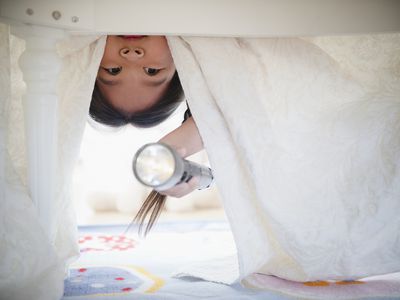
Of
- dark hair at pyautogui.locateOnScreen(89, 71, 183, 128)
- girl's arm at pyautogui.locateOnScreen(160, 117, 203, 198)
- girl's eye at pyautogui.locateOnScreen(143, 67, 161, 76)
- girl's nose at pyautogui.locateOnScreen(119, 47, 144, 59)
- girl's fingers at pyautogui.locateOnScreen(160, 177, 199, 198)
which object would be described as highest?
girl's nose at pyautogui.locateOnScreen(119, 47, 144, 59)

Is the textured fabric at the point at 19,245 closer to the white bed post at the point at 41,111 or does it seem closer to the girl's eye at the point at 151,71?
the white bed post at the point at 41,111

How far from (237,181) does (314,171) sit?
0.14 metres

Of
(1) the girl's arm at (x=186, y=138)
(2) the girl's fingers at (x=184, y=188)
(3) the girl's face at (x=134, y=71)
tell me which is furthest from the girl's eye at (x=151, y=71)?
(2) the girl's fingers at (x=184, y=188)

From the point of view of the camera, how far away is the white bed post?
0.72 metres

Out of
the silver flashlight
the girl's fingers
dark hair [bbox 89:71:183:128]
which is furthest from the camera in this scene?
dark hair [bbox 89:71:183:128]

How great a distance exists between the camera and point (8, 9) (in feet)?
2.25

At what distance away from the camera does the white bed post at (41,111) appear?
72 centimetres

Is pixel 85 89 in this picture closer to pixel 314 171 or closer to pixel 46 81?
pixel 46 81

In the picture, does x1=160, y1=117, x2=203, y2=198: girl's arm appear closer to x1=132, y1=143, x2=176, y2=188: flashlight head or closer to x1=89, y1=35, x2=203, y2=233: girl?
x1=89, y1=35, x2=203, y2=233: girl

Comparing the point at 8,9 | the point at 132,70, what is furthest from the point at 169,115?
the point at 8,9

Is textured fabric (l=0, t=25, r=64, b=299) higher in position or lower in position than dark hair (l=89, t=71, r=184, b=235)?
lower

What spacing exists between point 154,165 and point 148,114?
534 millimetres

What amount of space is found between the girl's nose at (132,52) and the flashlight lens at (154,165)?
0.36 metres

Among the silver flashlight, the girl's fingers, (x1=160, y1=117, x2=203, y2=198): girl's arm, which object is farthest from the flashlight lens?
(x1=160, y1=117, x2=203, y2=198): girl's arm
